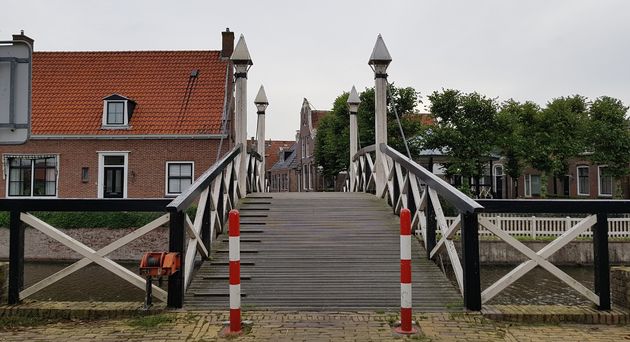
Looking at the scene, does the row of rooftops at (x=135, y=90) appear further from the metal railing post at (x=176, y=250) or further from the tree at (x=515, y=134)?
the metal railing post at (x=176, y=250)

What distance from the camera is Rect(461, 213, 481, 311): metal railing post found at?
16.3 feet

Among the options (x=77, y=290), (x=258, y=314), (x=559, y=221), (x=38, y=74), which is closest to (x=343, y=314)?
(x=258, y=314)

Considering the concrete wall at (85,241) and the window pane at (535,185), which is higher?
the window pane at (535,185)

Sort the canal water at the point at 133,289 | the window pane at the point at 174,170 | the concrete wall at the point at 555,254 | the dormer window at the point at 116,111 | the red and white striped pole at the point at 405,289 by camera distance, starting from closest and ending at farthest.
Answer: the red and white striped pole at the point at 405,289 < the canal water at the point at 133,289 < the concrete wall at the point at 555,254 < the window pane at the point at 174,170 < the dormer window at the point at 116,111

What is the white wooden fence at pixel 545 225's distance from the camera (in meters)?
17.9

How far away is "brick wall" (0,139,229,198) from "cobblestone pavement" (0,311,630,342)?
17024 mm

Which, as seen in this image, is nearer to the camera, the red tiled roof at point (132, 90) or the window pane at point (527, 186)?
the red tiled roof at point (132, 90)

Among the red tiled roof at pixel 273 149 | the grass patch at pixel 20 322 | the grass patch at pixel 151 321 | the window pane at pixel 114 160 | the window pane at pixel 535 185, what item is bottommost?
the grass patch at pixel 20 322

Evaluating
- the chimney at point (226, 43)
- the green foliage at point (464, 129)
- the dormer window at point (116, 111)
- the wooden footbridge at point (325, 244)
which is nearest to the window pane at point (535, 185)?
the green foliage at point (464, 129)

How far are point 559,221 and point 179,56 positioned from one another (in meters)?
18.1

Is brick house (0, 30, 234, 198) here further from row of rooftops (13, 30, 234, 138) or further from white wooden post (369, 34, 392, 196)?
white wooden post (369, 34, 392, 196)

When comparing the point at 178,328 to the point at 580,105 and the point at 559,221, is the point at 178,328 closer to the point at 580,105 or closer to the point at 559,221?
the point at 559,221

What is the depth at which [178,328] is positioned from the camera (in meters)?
4.49

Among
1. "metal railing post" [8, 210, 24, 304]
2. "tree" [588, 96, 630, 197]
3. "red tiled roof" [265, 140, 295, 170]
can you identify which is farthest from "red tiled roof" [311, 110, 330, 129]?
"metal railing post" [8, 210, 24, 304]
